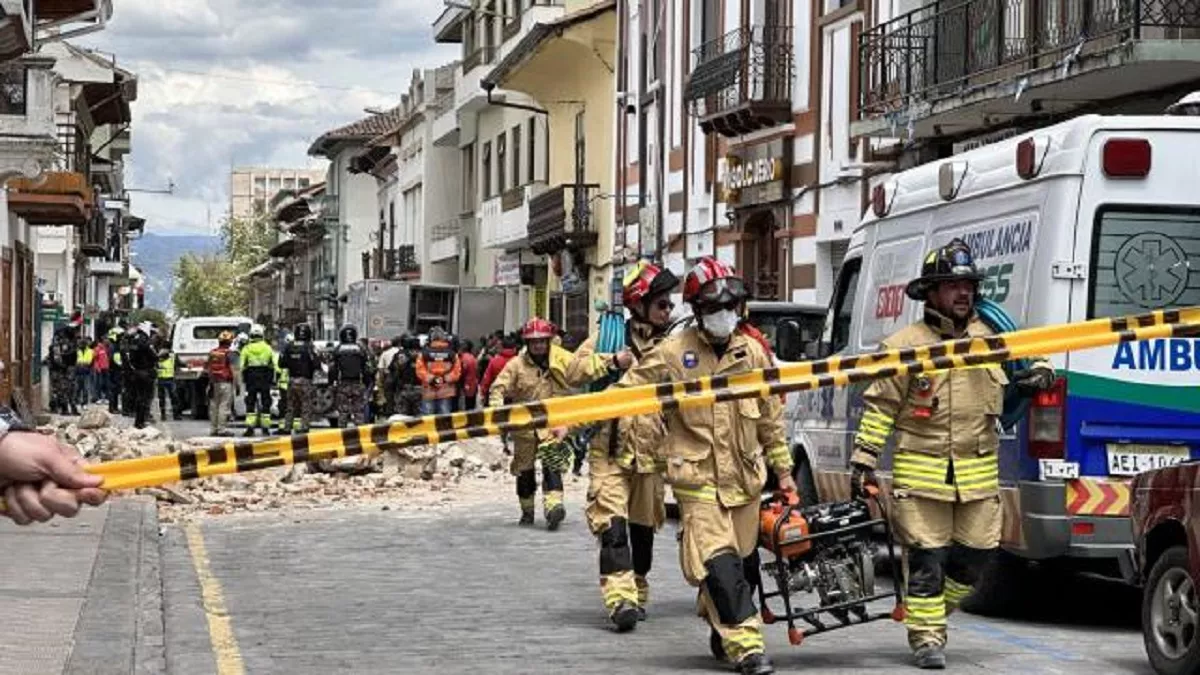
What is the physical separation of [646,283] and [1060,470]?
89.7 inches

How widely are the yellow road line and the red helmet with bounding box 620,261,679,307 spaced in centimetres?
268

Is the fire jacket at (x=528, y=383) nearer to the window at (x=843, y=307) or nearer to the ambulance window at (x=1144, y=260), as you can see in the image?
the window at (x=843, y=307)

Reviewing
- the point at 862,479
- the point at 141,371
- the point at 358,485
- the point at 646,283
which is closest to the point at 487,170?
the point at 141,371

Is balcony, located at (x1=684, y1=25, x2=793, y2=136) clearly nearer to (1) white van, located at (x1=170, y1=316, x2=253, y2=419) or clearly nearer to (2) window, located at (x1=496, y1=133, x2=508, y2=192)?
(1) white van, located at (x1=170, y1=316, x2=253, y2=419)

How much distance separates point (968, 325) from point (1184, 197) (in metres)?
1.72

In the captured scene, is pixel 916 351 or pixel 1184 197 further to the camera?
pixel 1184 197

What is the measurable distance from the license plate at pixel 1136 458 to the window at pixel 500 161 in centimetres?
4462

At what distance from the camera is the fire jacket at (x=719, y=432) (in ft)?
31.8

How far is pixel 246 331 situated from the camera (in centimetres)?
4175

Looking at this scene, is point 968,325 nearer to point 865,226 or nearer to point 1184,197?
point 1184,197

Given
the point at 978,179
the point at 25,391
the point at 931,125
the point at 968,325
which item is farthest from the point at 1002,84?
the point at 25,391

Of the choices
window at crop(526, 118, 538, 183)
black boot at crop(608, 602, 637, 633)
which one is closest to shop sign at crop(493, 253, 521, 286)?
window at crop(526, 118, 538, 183)

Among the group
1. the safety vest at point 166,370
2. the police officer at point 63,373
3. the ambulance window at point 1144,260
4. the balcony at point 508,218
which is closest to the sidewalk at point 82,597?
the ambulance window at point 1144,260

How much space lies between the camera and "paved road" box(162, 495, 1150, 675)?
33.6 ft
